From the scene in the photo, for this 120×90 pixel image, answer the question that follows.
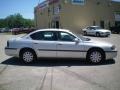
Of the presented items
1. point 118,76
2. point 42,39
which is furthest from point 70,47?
point 118,76

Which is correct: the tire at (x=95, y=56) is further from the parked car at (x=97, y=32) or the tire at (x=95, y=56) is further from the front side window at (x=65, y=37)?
the parked car at (x=97, y=32)

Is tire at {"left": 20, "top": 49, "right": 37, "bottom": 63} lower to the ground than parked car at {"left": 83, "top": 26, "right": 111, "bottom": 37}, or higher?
lower

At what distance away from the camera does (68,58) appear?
10.9 m

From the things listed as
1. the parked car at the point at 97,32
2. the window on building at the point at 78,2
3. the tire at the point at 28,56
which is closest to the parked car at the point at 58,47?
the tire at the point at 28,56

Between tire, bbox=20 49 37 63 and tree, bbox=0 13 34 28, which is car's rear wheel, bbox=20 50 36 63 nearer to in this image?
tire, bbox=20 49 37 63

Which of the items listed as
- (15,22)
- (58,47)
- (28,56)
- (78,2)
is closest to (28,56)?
(28,56)

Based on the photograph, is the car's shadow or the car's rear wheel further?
the car's rear wheel

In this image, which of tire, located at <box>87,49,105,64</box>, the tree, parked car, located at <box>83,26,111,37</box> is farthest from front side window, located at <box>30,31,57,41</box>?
the tree

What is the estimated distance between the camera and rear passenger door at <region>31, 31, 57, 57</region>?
1076 centimetres

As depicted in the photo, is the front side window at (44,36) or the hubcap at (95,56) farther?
the front side window at (44,36)

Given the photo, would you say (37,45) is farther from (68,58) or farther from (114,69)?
(114,69)

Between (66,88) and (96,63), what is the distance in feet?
13.3

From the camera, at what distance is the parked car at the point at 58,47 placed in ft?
35.0

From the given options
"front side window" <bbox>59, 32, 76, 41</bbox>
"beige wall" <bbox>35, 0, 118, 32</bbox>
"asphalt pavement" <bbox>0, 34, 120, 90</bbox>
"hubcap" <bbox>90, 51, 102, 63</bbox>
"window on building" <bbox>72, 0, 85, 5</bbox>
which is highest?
"window on building" <bbox>72, 0, 85, 5</bbox>
